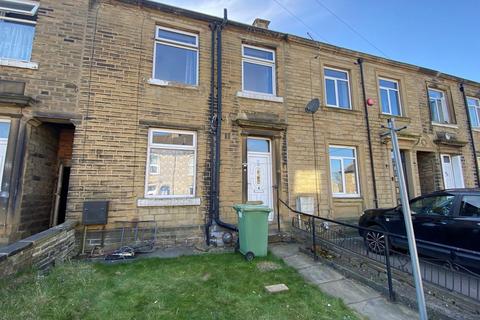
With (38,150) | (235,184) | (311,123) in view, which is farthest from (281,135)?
(38,150)

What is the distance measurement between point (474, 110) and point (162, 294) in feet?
54.9

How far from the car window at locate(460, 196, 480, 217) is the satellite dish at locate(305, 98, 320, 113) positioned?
473cm

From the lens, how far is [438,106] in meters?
11.9

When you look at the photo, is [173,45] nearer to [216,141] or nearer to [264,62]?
[264,62]

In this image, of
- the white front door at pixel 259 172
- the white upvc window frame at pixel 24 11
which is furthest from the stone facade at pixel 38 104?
the white front door at pixel 259 172

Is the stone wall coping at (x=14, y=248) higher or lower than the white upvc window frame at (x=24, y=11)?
lower

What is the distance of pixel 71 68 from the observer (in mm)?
6672

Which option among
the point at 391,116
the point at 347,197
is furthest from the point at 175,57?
the point at 391,116

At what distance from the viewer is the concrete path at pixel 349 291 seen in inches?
139

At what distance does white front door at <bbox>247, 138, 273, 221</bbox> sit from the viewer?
7.84 meters

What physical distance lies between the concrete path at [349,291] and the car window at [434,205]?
257 cm

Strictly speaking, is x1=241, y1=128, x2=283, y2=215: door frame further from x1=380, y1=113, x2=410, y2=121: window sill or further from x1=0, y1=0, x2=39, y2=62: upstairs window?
x1=0, y1=0, x2=39, y2=62: upstairs window

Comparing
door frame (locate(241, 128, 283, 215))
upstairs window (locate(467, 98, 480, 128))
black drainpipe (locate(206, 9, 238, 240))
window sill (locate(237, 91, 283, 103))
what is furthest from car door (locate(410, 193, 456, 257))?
upstairs window (locate(467, 98, 480, 128))

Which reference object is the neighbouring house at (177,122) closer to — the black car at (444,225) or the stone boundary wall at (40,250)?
the stone boundary wall at (40,250)
